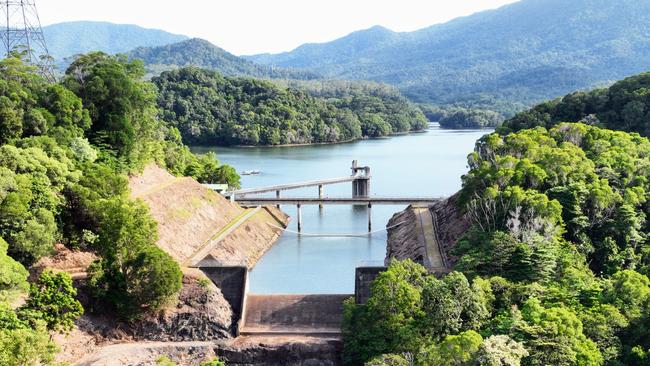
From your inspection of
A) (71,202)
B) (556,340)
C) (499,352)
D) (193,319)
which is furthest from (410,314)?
(71,202)

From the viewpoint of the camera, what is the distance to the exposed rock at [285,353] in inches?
1332

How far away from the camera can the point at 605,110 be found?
70.7m

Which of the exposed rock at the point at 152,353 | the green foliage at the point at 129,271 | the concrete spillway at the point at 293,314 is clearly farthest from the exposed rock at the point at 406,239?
the green foliage at the point at 129,271

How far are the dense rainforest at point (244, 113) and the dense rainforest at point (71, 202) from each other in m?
77.1

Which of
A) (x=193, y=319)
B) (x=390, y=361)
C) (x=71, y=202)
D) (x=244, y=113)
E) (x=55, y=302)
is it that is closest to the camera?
(x=390, y=361)

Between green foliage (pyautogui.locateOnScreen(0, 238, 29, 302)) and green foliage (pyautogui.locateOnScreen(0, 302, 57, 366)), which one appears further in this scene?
green foliage (pyautogui.locateOnScreen(0, 238, 29, 302))

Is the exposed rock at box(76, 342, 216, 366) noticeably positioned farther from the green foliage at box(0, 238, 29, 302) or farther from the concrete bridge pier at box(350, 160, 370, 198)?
the concrete bridge pier at box(350, 160, 370, 198)

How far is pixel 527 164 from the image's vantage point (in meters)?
43.4

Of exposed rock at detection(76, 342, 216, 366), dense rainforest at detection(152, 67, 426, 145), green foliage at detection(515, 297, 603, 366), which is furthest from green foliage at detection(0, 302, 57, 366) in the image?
dense rainforest at detection(152, 67, 426, 145)

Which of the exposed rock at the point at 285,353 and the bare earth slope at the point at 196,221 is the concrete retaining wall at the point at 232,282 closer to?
the exposed rock at the point at 285,353

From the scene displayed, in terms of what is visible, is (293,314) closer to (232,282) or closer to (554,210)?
(232,282)

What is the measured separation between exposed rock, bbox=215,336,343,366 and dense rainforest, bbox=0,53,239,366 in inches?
175

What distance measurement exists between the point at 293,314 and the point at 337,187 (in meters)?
47.4

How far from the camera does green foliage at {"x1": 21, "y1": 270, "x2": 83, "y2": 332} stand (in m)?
31.4
